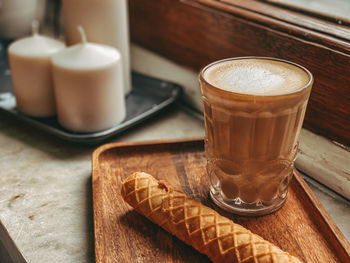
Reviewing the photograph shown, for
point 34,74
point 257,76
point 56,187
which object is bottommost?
point 56,187

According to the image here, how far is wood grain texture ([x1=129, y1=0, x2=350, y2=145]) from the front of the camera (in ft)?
2.19

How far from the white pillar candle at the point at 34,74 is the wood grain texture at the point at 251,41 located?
10.6 inches

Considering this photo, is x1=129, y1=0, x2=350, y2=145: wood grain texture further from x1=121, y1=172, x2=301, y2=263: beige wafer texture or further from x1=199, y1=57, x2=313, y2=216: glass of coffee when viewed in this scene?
x1=121, y1=172, x2=301, y2=263: beige wafer texture

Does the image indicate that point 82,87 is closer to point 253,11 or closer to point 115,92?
point 115,92

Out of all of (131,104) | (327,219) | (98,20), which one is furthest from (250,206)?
(98,20)

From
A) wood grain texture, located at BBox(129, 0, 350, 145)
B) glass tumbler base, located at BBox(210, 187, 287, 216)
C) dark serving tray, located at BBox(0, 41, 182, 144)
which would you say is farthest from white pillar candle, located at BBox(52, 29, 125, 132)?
glass tumbler base, located at BBox(210, 187, 287, 216)

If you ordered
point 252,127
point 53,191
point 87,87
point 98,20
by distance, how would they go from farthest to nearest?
point 98,20 < point 87,87 < point 53,191 < point 252,127

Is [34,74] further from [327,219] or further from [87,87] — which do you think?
[327,219]

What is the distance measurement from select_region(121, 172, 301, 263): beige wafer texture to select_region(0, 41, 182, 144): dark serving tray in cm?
24

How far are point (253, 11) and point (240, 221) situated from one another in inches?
16.7

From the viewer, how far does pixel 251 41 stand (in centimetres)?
80

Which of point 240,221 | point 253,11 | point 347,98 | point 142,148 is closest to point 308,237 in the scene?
point 240,221

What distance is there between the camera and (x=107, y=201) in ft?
2.14

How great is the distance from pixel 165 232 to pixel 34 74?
492 mm
